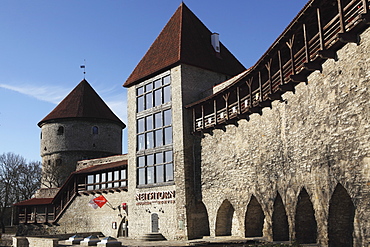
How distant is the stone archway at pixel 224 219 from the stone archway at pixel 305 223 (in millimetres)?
6916

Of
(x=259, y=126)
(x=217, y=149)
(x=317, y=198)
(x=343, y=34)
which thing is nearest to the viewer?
(x=343, y=34)

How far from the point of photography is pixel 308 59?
47.1ft

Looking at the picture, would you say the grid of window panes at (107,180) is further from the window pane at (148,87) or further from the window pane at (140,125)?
the window pane at (148,87)

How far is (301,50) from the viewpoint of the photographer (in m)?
15.4

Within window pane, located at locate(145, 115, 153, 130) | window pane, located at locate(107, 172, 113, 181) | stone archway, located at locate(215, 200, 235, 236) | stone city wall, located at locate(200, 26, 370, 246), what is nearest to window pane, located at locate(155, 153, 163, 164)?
window pane, located at locate(145, 115, 153, 130)

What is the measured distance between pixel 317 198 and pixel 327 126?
2.53 m

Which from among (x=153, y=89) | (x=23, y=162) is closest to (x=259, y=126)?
(x=153, y=89)

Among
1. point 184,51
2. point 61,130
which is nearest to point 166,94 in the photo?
point 184,51

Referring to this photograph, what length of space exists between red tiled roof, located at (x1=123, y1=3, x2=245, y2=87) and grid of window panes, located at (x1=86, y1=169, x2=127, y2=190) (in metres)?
6.76

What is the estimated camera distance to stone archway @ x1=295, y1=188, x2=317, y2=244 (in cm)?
1572

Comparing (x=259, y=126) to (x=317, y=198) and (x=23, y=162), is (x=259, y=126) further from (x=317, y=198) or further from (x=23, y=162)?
(x=23, y=162)

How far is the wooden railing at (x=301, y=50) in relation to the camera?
40.5ft

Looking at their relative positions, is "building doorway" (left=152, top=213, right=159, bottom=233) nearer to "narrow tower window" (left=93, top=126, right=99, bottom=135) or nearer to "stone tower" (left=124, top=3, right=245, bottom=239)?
"stone tower" (left=124, top=3, right=245, bottom=239)

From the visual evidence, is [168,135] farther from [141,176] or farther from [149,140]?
[141,176]
